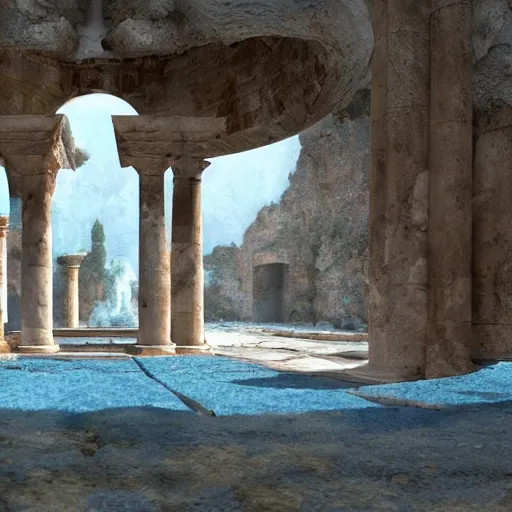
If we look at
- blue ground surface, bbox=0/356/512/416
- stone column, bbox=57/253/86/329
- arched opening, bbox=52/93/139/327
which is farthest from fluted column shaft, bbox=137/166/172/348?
arched opening, bbox=52/93/139/327

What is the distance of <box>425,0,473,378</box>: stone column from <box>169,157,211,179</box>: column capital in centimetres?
480

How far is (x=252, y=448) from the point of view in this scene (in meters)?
2.31

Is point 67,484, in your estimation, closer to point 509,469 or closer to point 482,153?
point 509,469

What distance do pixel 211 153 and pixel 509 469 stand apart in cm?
690

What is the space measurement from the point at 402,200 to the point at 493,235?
695 mm

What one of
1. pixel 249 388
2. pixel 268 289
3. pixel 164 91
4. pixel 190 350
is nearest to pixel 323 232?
pixel 268 289

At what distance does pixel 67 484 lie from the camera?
187 cm

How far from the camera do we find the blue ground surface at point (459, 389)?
3.23 metres

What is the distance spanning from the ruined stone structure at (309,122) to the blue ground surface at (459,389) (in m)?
0.24

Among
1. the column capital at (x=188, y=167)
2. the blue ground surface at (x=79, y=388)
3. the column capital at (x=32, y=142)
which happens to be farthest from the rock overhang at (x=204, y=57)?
the blue ground surface at (x=79, y=388)

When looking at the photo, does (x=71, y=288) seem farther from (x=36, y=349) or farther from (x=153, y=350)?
(x=153, y=350)

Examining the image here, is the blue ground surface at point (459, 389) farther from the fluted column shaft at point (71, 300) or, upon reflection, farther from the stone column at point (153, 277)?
the fluted column shaft at point (71, 300)

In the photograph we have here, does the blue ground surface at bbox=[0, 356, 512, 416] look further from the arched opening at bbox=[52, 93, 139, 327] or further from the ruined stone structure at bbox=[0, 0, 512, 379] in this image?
the arched opening at bbox=[52, 93, 139, 327]

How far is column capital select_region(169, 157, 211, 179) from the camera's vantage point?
8461mm
